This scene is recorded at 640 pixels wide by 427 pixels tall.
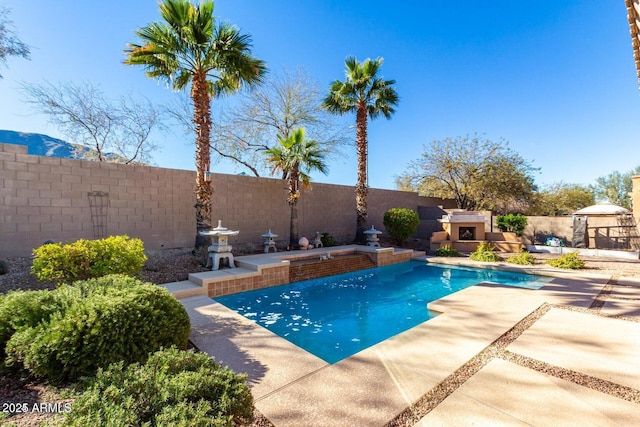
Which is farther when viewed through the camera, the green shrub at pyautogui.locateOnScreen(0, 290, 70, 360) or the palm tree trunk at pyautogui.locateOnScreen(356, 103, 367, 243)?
the palm tree trunk at pyautogui.locateOnScreen(356, 103, 367, 243)

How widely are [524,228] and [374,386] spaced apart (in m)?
14.6

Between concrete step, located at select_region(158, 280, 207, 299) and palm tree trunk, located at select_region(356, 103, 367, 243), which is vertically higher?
palm tree trunk, located at select_region(356, 103, 367, 243)

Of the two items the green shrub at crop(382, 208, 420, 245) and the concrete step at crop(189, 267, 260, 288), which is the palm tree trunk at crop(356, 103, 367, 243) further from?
the concrete step at crop(189, 267, 260, 288)

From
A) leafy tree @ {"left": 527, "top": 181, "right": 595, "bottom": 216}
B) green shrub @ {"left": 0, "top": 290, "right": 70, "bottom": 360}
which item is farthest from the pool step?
leafy tree @ {"left": 527, "top": 181, "right": 595, "bottom": 216}

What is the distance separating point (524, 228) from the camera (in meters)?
13.3

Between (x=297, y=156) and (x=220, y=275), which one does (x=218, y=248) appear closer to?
(x=220, y=275)

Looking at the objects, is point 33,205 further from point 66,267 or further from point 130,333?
point 130,333

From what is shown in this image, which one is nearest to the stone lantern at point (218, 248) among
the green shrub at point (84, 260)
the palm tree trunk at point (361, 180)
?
the green shrub at point (84, 260)

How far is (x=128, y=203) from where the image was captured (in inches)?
307

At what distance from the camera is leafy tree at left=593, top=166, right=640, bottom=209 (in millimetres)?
25906

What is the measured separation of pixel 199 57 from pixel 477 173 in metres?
15.8

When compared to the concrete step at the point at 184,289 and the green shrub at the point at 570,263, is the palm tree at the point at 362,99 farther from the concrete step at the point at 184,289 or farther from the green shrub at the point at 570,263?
the concrete step at the point at 184,289

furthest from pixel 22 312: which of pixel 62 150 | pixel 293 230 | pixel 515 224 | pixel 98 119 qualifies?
pixel 515 224

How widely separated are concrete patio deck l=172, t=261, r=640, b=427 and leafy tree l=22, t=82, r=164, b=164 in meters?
12.1
